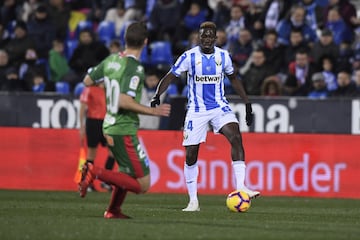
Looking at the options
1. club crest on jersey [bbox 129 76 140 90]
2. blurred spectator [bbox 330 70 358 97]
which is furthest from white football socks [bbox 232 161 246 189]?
blurred spectator [bbox 330 70 358 97]

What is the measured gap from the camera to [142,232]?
10.8 m

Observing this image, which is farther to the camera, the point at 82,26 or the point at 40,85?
the point at 82,26

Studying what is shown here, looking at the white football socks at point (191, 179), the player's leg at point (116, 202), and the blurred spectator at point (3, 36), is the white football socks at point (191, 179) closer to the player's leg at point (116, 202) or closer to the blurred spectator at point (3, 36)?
the player's leg at point (116, 202)

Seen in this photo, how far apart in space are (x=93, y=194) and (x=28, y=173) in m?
1.98

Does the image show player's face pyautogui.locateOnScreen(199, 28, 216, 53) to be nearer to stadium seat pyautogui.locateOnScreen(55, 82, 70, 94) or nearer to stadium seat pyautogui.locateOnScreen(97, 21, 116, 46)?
stadium seat pyautogui.locateOnScreen(55, 82, 70, 94)

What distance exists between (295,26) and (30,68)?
594 centimetres

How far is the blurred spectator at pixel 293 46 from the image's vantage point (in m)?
22.2

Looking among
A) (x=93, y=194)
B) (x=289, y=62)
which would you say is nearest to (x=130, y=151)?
(x=93, y=194)

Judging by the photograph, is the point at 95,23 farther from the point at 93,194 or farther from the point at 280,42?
the point at 93,194

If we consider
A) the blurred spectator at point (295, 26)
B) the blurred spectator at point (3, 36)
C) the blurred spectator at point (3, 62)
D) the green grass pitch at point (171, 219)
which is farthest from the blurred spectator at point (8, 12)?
the green grass pitch at point (171, 219)

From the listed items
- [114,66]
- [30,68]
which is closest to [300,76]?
[30,68]

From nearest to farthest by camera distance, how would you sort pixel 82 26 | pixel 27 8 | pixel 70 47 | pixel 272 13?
pixel 272 13, pixel 70 47, pixel 82 26, pixel 27 8

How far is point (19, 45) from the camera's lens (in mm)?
24938

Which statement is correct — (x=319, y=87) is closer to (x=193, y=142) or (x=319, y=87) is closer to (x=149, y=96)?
(x=149, y=96)
